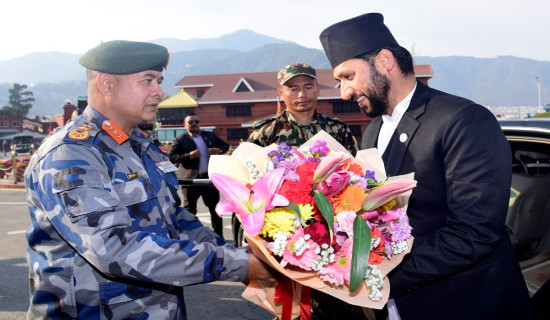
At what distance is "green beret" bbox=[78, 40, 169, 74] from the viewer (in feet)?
7.37

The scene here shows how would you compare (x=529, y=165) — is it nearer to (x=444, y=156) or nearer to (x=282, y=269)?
(x=444, y=156)

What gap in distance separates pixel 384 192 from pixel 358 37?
3.25 feet

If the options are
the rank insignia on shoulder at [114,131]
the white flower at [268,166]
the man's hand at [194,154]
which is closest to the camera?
the white flower at [268,166]

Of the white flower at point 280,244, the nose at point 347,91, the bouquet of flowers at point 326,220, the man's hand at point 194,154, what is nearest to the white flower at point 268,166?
the bouquet of flowers at point 326,220

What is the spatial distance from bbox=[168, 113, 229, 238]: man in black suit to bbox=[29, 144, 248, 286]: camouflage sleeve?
211 inches

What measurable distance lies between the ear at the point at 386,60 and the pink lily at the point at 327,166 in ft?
2.55

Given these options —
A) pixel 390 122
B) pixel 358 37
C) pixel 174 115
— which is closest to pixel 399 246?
pixel 390 122

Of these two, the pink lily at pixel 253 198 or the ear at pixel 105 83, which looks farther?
the ear at pixel 105 83

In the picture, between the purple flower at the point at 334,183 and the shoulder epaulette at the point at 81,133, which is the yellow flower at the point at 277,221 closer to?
the purple flower at the point at 334,183

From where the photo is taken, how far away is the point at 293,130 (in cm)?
515

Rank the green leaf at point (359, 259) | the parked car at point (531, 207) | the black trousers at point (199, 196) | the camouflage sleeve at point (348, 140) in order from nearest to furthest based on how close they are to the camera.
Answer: the green leaf at point (359, 259) < the parked car at point (531, 207) < the camouflage sleeve at point (348, 140) < the black trousers at point (199, 196)

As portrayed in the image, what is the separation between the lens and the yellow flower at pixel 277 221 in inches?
66.9

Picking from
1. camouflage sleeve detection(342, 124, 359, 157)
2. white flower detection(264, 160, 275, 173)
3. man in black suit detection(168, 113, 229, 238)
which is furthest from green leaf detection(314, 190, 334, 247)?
man in black suit detection(168, 113, 229, 238)

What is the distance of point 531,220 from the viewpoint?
4160 millimetres
